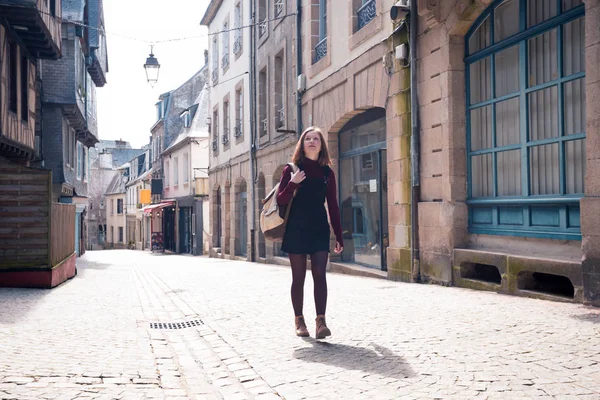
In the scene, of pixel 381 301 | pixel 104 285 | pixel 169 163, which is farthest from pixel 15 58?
pixel 169 163

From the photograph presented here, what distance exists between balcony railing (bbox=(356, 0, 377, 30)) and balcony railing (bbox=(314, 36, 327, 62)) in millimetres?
1808

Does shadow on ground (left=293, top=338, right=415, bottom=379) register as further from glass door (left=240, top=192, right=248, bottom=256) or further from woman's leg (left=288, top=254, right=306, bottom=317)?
glass door (left=240, top=192, right=248, bottom=256)

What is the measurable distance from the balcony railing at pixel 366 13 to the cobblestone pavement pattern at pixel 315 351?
17.9 feet

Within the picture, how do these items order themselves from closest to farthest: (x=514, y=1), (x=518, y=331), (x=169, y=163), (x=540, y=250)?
(x=518, y=331) < (x=540, y=250) < (x=514, y=1) < (x=169, y=163)

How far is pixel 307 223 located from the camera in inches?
193

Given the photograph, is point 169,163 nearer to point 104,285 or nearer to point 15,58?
point 15,58

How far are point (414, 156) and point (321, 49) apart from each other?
5.39m

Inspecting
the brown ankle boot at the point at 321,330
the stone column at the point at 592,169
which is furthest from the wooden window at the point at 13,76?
the stone column at the point at 592,169

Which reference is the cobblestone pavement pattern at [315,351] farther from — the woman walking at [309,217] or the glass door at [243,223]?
the glass door at [243,223]

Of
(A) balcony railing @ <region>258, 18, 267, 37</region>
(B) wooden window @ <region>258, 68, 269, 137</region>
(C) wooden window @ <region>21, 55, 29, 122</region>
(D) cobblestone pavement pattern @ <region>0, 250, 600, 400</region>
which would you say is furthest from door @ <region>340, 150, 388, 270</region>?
(C) wooden window @ <region>21, 55, 29, 122</region>

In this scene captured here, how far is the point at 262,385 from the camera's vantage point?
371 centimetres

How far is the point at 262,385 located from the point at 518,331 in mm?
2147

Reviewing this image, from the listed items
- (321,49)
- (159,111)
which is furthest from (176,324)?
(159,111)

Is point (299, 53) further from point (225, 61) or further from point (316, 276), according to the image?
point (316, 276)
